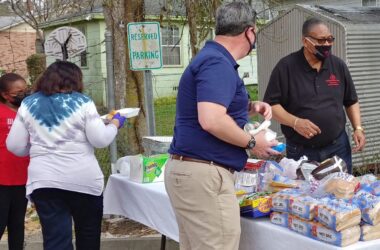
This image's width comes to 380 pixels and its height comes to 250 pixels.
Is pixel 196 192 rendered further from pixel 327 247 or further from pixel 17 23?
pixel 17 23

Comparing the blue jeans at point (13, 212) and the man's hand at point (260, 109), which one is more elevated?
the man's hand at point (260, 109)

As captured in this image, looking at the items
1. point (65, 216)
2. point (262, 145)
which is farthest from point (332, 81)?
point (65, 216)

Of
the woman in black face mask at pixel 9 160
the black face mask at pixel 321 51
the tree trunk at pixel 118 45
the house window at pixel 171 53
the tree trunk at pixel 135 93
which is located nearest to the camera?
the black face mask at pixel 321 51

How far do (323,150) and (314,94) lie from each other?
1.28 feet

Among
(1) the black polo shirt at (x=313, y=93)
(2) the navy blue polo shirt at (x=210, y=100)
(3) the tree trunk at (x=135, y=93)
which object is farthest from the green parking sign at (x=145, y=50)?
(2) the navy blue polo shirt at (x=210, y=100)

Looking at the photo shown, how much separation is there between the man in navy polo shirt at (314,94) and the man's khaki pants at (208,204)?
117cm

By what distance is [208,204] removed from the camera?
229 centimetres

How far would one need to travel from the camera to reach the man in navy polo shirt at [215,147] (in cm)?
225

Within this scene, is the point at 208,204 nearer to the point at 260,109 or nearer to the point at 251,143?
the point at 251,143

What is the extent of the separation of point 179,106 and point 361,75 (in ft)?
16.1

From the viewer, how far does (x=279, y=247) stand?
2359mm

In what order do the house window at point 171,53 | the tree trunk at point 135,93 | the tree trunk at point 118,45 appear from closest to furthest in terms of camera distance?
the tree trunk at point 118,45 < the tree trunk at point 135,93 < the house window at point 171,53

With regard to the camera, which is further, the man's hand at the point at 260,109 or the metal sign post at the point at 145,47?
the metal sign post at the point at 145,47

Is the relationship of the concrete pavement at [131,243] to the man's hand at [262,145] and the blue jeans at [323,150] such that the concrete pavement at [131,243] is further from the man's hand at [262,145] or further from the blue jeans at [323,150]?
the man's hand at [262,145]
